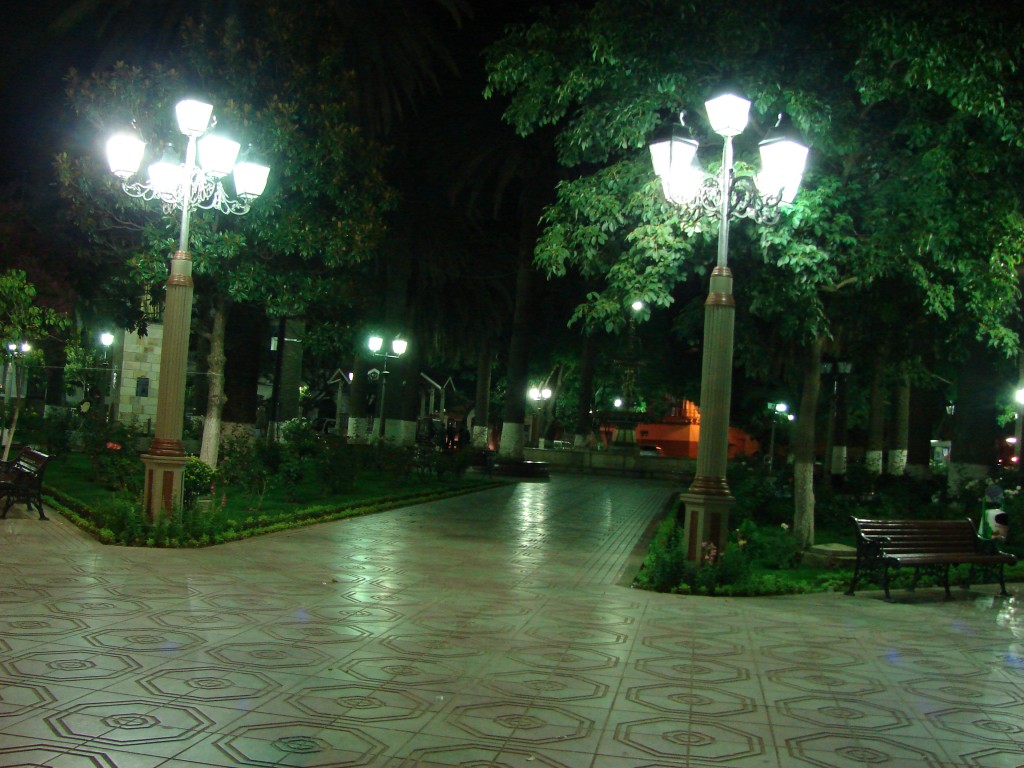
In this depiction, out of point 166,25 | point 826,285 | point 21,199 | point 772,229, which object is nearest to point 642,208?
point 772,229

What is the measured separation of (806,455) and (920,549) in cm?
361

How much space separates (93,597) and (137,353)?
30.8 m

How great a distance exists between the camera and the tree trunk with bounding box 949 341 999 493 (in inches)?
871

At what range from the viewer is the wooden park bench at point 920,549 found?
34.8 ft

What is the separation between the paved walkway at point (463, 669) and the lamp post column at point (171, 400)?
1.09m

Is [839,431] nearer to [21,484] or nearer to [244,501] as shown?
[244,501]

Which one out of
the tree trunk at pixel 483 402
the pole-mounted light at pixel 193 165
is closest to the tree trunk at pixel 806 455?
the pole-mounted light at pixel 193 165

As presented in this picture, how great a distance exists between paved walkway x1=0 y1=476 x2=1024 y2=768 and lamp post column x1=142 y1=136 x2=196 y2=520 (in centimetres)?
109

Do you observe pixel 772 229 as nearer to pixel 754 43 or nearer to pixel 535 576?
pixel 754 43

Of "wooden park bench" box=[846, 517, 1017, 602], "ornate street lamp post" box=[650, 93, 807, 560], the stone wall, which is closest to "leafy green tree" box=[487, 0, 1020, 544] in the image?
"ornate street lamp post" box=[650, 93, 807, 560]

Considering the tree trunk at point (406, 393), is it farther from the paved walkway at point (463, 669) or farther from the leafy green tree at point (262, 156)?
the paved walkway at point (463, 669)

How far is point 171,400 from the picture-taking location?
12352mm

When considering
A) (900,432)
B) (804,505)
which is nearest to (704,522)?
(804,505)

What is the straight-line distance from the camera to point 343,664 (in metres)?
6.59
